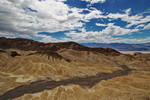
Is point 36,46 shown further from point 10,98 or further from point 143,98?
point 143,98

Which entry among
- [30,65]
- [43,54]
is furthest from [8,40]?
[30,65]

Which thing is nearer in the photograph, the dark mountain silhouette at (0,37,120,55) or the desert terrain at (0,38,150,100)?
the desert terrain at (0,38,150,100)

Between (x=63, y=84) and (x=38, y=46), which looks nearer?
(x=63, y=84)

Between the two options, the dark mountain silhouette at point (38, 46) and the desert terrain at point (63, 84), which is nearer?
the desert terrain at point (63, 84)

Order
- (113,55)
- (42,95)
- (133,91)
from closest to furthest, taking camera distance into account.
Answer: (42,95) < (133,91) < (113,55)

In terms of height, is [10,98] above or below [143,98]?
below

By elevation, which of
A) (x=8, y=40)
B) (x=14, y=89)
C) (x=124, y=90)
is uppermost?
(x=8, y=40)

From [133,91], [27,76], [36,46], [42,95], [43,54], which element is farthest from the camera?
[36,46]

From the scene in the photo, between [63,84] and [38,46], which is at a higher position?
[38,46]

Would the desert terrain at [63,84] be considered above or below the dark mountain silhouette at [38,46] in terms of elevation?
below

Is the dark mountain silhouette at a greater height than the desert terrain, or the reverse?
the dark mountain silhouette

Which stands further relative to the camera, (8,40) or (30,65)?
(8,40)
